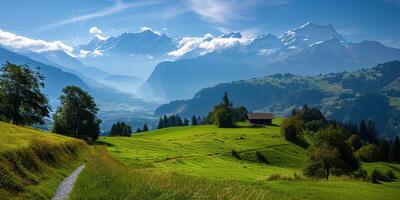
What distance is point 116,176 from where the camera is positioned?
41156 mm

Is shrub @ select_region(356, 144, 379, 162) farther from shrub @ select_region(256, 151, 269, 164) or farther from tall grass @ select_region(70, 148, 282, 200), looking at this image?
tall grass @ select_region(70, 148, 282, 200)

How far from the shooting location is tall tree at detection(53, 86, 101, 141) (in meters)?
129

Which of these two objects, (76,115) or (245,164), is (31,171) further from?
(76,115)

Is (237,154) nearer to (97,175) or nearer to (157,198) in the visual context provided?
(97,175)

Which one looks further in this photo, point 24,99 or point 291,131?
point 291,131

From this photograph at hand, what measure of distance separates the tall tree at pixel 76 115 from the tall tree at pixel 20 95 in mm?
19591

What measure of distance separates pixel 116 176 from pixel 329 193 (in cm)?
2151

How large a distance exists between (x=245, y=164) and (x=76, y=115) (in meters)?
55.7

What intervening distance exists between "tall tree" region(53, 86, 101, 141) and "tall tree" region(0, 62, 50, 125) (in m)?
19.6

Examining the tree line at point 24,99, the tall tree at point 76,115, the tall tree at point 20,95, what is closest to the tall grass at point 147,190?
the tree line at point 24,99

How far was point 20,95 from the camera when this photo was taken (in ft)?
339

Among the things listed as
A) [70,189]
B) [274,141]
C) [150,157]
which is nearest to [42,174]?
[70,189]

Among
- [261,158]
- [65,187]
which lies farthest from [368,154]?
[65,187]

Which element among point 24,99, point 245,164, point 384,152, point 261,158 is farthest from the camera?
point 384,152
